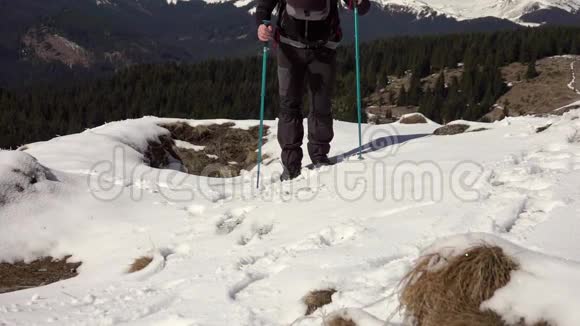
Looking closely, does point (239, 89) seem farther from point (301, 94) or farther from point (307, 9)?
point (307, 9)

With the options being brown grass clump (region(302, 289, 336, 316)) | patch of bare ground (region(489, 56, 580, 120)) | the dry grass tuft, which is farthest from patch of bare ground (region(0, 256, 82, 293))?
patch of bare ground (region(489, 56, 580, 120))

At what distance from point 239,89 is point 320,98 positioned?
525ft

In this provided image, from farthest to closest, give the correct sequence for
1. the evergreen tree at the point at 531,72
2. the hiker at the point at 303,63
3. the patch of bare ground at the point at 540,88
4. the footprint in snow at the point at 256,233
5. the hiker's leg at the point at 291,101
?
the evergreen tree at the point at 531,72 → the patch of bare ground at the point at 540,88 → the hiker's leg at the point at 291,101 → the hiker at the point at 303,63 → the footprint in snow at the point at 256,233

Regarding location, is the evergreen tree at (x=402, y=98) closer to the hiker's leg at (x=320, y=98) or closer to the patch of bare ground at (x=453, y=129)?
the patch of bare ground at (x=453, y=129)

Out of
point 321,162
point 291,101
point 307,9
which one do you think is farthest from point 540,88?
point 307,9

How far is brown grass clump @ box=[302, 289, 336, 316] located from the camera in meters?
3.95

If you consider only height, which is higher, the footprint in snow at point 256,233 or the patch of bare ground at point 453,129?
the patch of bare ground at point 453,129

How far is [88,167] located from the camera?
408 inches

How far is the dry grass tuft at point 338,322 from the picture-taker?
10.8 feet

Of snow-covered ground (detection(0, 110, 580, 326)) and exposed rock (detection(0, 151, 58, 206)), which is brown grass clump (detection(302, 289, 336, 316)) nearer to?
snow-covered ground (detection(0, 110, 580, 326))

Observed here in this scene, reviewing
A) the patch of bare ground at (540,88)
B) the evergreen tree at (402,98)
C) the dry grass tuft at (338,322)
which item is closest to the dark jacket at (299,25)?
the dry grass tuft at (338,322)

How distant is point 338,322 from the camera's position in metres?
3.33

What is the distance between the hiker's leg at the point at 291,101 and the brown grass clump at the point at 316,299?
530 centimetres

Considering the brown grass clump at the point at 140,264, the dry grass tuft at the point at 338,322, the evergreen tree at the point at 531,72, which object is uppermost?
the evergreen tree at the point at 531,72
